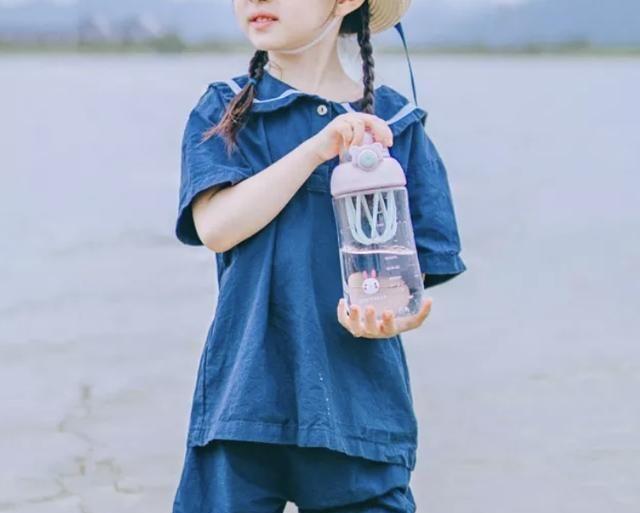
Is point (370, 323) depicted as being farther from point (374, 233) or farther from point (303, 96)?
point (303, 96)

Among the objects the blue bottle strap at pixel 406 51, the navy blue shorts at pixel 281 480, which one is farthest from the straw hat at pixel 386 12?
the navy blue shorts at pixel 281 480

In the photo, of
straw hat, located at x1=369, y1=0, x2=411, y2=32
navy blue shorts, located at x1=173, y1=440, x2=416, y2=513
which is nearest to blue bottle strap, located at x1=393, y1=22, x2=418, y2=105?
straw hat, located at x1=369, y1=0, x2=411, y2=32

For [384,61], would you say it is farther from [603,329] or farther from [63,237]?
[63,237]

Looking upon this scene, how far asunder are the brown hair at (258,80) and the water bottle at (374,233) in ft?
0.54

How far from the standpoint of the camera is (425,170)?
264 cm

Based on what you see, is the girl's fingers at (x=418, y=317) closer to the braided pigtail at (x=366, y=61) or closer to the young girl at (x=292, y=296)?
the young girl at (x=292, y=296)

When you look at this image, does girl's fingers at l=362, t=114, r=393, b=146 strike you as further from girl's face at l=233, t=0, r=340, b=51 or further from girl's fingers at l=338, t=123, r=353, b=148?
girl's face at l=233, t=0, r=340, b=51

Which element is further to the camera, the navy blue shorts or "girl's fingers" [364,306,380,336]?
the navy blue shorts

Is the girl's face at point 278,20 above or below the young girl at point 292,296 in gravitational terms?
above

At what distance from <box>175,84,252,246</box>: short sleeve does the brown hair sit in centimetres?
2

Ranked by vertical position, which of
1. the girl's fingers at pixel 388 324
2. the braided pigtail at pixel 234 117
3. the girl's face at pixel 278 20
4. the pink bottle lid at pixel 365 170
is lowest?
the girl's fingers at pixel 388 324

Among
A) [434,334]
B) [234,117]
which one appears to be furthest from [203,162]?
[434,334]

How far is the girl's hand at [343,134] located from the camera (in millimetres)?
2426

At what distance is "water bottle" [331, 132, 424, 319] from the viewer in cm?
244
